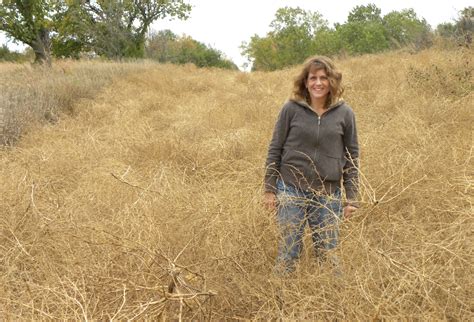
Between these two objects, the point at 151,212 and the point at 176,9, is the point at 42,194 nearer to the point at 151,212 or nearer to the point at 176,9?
the point at 151,212

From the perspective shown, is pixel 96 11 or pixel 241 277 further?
pixel 96 11

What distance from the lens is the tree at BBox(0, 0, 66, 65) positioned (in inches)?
790

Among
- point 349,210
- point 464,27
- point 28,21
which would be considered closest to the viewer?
point 349,210

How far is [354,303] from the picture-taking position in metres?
2.07

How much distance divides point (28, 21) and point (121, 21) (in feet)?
15.3

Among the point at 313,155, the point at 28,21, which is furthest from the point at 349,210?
the point at 28,21

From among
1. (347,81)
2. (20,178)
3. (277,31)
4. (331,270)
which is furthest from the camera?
(277,31)

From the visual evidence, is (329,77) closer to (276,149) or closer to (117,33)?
(276,149)

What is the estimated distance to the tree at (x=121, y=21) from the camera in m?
22.4

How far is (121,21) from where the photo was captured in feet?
74.4

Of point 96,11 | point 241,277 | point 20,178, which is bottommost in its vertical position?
point 241,277

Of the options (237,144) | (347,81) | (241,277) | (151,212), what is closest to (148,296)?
(241,277)

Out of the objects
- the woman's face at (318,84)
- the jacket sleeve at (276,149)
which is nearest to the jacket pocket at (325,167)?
the jacket sleeve at (276,149)

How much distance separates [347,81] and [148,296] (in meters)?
7.71
